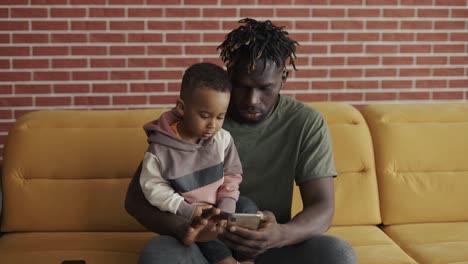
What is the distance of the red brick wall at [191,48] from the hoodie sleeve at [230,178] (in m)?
1.42

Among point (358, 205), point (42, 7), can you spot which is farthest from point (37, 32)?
point (358, 205)

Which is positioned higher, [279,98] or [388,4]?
[388,4]

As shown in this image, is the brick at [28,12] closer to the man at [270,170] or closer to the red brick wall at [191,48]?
the red brick wall at [191,48]

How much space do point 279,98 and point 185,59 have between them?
125 centimetres

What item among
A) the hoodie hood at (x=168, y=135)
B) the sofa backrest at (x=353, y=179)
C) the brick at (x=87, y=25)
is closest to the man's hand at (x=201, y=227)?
the hoodie hood at (x=168, y=135)

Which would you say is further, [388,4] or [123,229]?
[388,4]

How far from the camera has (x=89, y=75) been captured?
12.4ft

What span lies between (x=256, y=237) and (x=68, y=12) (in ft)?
6.38

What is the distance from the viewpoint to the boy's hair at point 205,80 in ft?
7.55

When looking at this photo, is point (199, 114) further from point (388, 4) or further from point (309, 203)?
point (388, 4)

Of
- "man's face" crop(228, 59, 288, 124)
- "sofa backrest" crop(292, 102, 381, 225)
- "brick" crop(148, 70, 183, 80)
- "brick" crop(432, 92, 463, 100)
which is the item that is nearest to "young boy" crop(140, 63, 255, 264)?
"man's face" crop(228, 59, 288, 124)

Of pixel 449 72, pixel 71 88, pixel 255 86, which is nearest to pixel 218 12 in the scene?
pixel 71 88

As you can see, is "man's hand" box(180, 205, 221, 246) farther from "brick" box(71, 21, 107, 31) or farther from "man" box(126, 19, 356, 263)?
"brick" box(71, 21, 107, 31)

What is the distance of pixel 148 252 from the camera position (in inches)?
90.6
